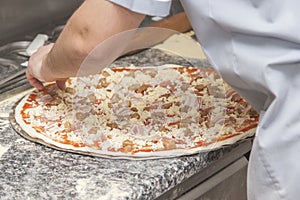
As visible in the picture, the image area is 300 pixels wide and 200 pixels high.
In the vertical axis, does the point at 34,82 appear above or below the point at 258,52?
below

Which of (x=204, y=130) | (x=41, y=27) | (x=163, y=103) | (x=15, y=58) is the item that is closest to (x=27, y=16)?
(x=41, y=27)

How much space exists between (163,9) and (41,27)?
2.42 ft

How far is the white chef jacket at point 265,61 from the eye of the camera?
88 cm

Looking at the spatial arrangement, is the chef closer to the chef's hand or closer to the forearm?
the forearm

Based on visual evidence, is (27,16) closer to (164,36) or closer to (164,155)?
(164,36)

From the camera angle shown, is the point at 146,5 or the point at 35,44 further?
the point at 35,44

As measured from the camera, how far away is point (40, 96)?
126cm

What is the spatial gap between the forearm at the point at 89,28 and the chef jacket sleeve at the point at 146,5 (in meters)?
0.02

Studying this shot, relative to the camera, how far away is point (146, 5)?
3.04ft

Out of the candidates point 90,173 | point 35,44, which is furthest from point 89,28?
point 35,44

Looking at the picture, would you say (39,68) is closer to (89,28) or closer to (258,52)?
(89,28)

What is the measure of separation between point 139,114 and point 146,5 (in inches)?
12.2

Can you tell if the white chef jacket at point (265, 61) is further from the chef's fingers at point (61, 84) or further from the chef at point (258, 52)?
the chef's fingers at point (61, 84)

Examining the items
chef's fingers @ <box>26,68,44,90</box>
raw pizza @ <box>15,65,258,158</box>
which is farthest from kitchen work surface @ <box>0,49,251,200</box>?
chef's fingers @ <box>26,68,44,90</box>
